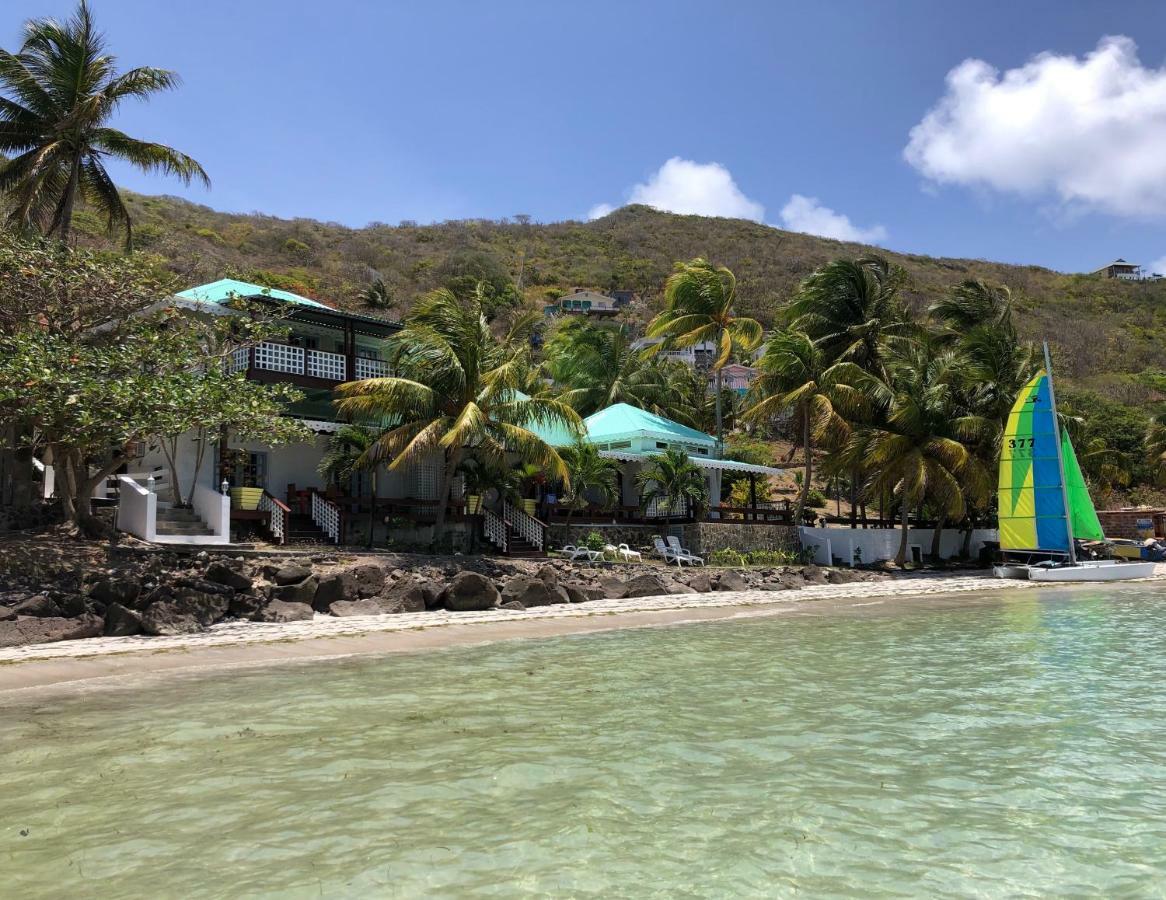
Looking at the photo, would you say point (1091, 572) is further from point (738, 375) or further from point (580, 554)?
point (738, 375)

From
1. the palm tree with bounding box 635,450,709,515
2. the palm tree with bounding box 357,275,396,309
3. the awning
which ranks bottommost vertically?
the palm tree with bounding box 635,450,709,515

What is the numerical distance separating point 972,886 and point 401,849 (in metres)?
2.94

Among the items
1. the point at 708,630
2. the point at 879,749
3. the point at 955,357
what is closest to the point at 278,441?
the point at 708,630

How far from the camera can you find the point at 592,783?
5.89 m

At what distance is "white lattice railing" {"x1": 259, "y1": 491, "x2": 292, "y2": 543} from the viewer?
19781 mm

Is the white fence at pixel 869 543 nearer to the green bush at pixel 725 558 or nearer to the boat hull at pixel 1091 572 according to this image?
the green bush at pixel 725 558

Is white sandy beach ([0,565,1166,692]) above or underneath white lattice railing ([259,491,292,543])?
underneath

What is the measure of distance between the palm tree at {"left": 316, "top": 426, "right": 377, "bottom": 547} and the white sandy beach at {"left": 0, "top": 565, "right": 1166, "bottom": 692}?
6596 millimetres

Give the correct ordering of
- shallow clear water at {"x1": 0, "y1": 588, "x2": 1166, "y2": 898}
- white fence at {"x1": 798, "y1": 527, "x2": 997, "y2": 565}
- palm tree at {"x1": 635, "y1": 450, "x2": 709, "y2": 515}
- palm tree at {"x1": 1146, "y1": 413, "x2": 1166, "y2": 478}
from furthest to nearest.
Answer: palm tree at {"x1": 1146, "y1": 413, "x2": 1166, "y2": 478}
white fence at {"x1": 798, "y1": 527, "x2": 997, "y2": 565}
palm tree at {"x1": 635, "y1": 450, "x2": 709, "y2": 515}
shallow clear water at {"x1": 0, "y1": 588, "x2": 1166, "y2": 898}

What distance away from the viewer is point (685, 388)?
149 ft

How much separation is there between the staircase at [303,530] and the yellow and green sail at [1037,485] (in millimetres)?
20368

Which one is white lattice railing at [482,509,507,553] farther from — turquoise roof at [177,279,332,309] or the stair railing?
turquoise roof at [177,279,332,309]

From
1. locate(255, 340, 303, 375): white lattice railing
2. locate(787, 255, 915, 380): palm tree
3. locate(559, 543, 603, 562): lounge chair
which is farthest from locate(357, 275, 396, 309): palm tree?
locate(559, 543, 603, 562): lounge chair

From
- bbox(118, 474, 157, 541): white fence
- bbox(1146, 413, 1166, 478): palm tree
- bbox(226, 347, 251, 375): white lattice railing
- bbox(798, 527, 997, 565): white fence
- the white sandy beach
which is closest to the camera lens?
the white sandy beach
